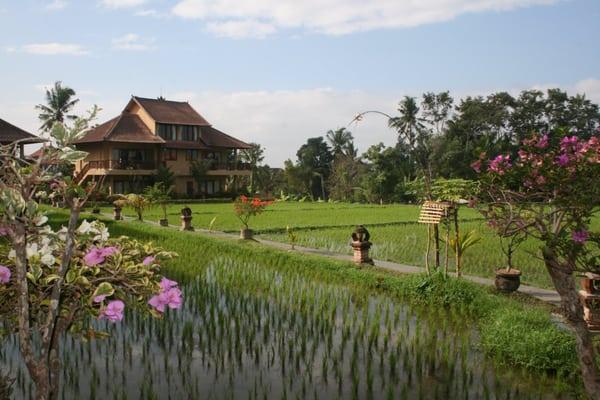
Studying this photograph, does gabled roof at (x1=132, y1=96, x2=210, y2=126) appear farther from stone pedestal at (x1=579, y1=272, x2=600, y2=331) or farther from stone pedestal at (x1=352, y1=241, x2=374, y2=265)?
stone pedestal at (x1=579, y1=272, x2=600, y2=331)

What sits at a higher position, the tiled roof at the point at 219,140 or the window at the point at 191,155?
the tiled roof at the point at 219,140

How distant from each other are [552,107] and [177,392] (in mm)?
46988

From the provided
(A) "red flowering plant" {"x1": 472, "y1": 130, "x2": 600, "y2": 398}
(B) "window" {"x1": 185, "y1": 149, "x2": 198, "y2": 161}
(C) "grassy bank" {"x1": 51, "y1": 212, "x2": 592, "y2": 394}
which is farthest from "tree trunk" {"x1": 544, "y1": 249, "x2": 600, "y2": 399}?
(B) "window" {"x1": 185, "y1": 149, "x2": 198, "y2": 161}

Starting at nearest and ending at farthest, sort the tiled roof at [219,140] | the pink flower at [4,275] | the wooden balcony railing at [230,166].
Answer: the pink flower at [4,275]
the wooden balcony railing at [230,166]
the tiled roof at [219,140]

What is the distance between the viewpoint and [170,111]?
39.2m

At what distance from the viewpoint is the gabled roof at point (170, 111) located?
3784cm

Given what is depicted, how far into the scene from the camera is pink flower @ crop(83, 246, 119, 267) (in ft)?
10.7

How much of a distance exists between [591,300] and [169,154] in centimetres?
3326

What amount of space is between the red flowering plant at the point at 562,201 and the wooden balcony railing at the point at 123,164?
3193cm

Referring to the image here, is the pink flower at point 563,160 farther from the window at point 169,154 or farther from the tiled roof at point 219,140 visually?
the tiled roof at point 219,140

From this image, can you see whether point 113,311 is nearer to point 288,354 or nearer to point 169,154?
point 288,354

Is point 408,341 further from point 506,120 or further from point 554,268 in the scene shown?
point 506,120

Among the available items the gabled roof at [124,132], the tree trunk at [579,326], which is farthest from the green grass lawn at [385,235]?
the gabled roof at [124,132]

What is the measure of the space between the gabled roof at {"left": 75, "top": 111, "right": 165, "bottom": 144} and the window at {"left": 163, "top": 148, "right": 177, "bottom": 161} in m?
1.18
